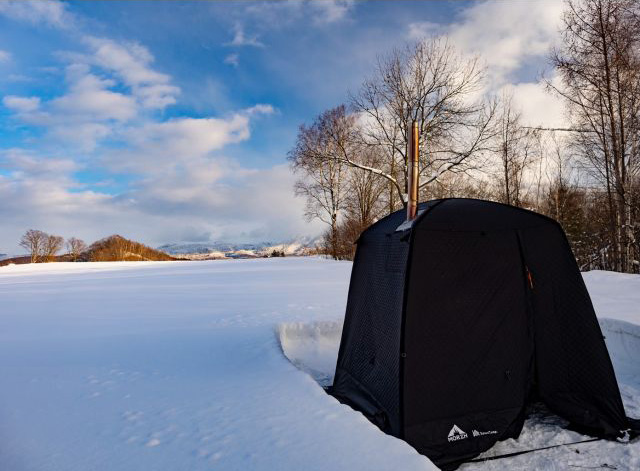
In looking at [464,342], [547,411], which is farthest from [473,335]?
[547,411]

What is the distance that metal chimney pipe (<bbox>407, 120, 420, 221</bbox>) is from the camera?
3.25 metres

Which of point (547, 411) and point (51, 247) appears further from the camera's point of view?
point (51, 247)

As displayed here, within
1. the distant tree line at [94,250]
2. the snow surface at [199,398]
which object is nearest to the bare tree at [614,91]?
the snow surface at [199,398]

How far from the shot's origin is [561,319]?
3744 mm

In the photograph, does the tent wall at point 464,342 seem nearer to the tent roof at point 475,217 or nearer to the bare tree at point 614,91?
the tent roof at point 475,217

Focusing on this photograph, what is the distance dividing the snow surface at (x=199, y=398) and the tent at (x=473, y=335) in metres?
0.32

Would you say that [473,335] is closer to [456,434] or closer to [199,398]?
[456,434]

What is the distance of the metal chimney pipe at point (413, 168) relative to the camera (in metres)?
3.25

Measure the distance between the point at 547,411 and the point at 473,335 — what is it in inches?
59.6

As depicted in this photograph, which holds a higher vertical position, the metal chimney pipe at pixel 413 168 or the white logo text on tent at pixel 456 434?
the metal chimney pipe at pixel 413 168

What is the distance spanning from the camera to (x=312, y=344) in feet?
19.4

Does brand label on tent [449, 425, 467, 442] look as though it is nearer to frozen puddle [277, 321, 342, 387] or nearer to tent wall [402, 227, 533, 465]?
tent wall [402, 227, 533, 465]

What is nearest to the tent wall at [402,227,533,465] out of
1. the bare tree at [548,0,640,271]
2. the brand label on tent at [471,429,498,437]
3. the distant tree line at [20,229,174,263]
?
the brand label on tent at [471,429,498,437]

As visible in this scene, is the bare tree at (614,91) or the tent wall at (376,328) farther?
the bare tree at (614,91)
